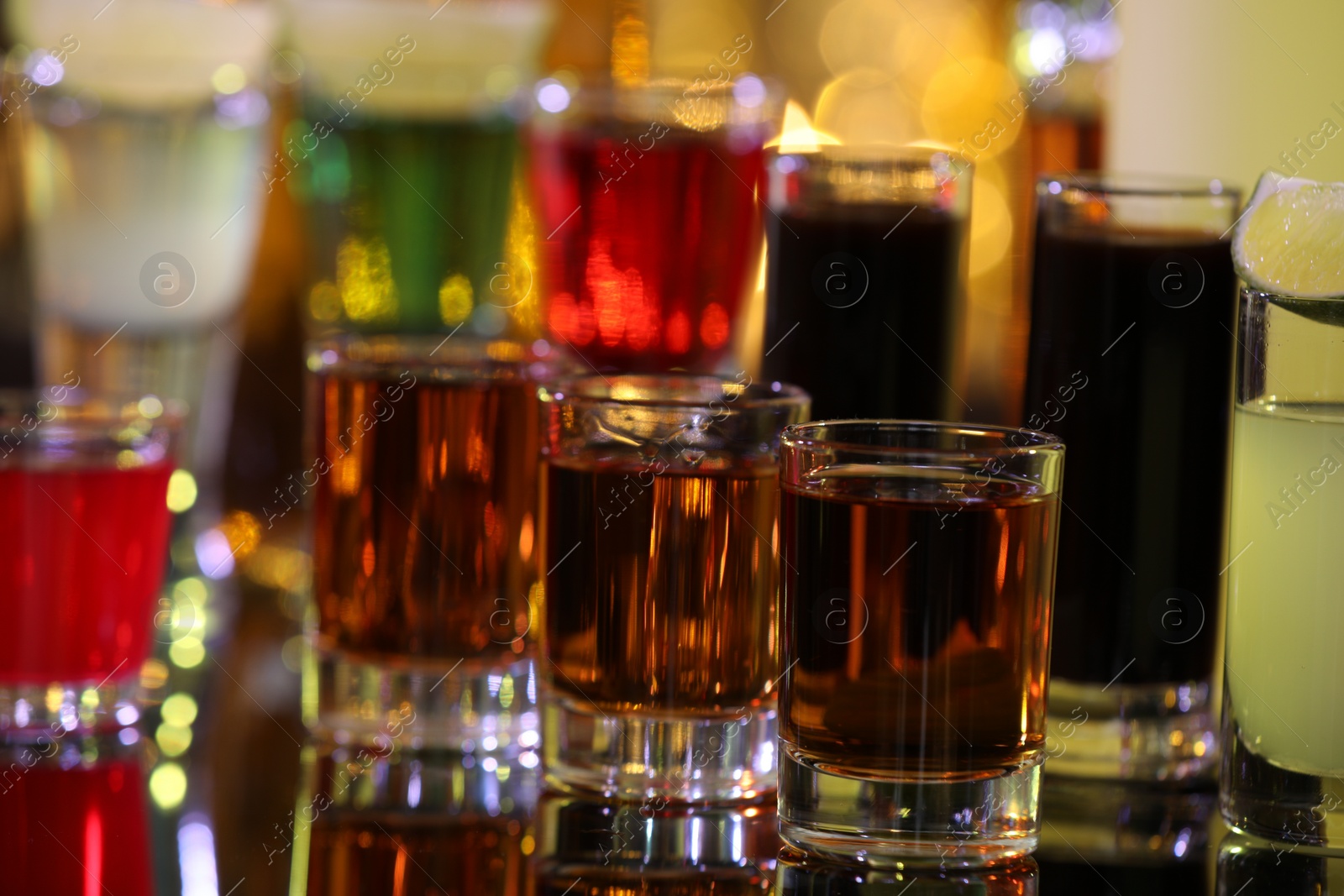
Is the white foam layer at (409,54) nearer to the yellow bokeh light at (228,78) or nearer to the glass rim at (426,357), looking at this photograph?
the yellow bokeh light at (228,78)

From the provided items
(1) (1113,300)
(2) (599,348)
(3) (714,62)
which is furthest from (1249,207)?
(3) (714,62)

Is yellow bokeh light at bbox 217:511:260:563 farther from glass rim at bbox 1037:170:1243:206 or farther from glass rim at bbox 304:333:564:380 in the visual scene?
glass rim at bbox 1037:170:1243:206

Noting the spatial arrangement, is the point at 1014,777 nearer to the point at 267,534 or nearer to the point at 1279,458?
the point at 1279,458

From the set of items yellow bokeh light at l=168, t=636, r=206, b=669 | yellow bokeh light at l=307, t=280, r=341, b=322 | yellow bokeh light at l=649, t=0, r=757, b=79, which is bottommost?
yellow bokeh light at l=168, t=636, r=206, b=669

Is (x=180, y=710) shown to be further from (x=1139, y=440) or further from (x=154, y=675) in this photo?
(x=1139, y=440)

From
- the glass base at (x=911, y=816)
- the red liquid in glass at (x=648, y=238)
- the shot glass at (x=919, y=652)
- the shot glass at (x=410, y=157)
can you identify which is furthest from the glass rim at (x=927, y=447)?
the shot glass at (x=410, y=157)

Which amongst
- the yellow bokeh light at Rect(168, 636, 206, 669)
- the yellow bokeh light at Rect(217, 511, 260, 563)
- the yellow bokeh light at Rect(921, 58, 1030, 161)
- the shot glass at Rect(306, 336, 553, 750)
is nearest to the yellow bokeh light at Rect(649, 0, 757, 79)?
the yellow bokeh light at Rect(921, 58, 1030, 161)
